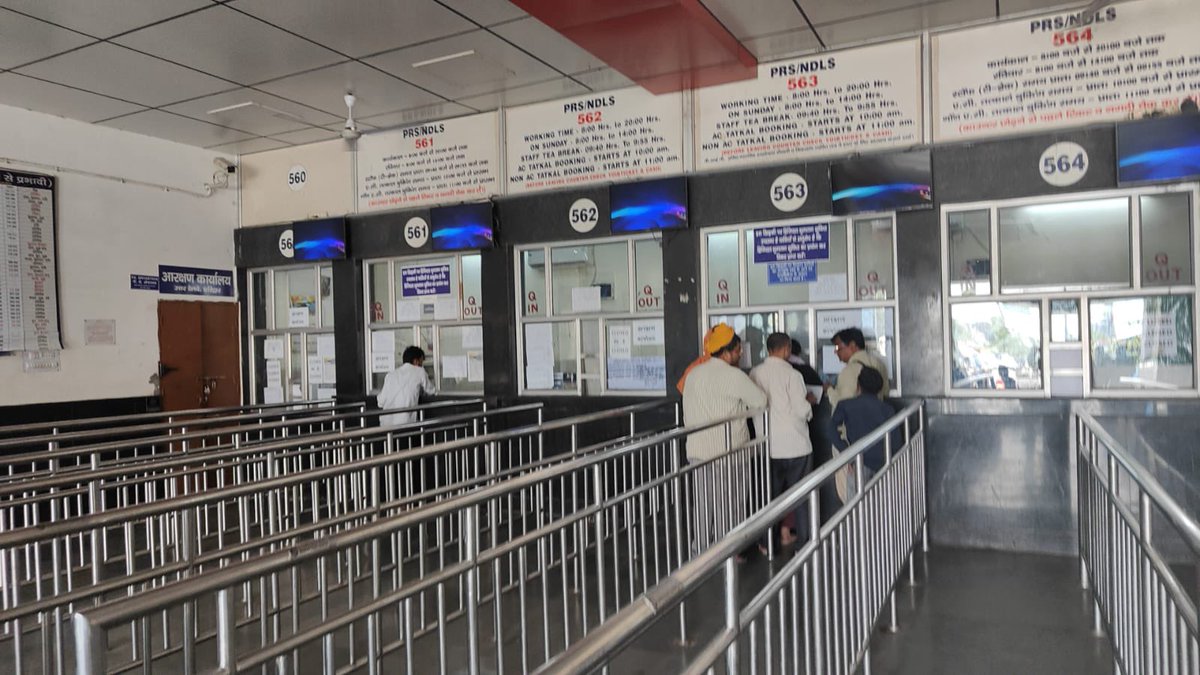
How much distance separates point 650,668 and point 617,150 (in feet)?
13.8

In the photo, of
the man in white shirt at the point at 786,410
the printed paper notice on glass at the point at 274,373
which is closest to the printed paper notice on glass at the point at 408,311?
the printed paper notice on glass at the point at 274,373

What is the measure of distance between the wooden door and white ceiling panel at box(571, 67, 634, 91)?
14.9 ft

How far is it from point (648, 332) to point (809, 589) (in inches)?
148

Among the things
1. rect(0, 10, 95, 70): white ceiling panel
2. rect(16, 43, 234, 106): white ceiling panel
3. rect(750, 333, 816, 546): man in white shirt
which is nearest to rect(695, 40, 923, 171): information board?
rect(750, 333, 816, 546): man in white shirt

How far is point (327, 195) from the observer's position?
25.5 ft

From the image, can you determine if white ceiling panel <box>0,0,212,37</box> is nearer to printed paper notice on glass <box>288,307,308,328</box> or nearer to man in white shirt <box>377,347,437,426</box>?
man in white shirt <box>377,347,437,426</box>

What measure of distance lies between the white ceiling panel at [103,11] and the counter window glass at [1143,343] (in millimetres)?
5853

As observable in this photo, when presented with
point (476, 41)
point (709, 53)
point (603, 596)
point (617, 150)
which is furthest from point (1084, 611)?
point (476, 41)

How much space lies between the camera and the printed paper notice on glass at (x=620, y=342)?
6484 mm

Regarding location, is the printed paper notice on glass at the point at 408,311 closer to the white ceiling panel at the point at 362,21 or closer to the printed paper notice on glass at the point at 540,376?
the printed paper notice on glass at the point at 540,376

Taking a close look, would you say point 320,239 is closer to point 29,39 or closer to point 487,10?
point 29,39

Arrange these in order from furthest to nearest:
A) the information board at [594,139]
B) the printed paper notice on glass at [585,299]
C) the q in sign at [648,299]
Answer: the printed paper notice on glass at [585,299] → the q in sign at [648,299] → the information board at [594,139]

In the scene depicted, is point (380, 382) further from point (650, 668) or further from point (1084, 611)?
point (1084, 611)

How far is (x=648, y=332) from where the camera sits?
21.0 feet
